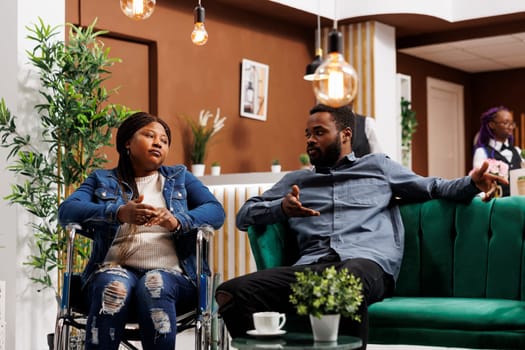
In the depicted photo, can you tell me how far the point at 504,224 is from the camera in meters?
3.81

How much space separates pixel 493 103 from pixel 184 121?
17.1ft

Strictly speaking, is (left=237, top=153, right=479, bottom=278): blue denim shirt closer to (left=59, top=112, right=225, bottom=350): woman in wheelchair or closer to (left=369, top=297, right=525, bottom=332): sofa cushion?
(left=369, top=297, right=525, bottom=332): sofa cushion

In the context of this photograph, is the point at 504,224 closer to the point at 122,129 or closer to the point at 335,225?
the point at 335,225

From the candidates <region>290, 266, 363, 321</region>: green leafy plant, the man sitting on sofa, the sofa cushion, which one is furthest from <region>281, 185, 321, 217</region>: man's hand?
<region>290, 266, 363, 321</region>: green leafy plant

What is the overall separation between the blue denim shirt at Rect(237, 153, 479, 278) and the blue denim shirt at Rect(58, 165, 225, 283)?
1.00 feet

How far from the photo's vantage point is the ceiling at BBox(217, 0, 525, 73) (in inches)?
341

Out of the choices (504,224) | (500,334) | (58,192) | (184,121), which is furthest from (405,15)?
A: (500,334)

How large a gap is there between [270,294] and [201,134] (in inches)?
173

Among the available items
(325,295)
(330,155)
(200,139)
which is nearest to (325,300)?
(325,295)

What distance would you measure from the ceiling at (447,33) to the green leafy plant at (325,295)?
5527mm

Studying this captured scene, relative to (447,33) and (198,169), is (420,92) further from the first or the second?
(198,169)

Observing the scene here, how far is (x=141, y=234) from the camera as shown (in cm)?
363

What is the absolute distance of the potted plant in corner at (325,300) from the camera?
2816 mm

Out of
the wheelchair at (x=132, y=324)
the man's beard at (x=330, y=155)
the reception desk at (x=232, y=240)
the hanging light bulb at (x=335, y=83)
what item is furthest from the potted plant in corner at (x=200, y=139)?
the hanging light bulb at (x=335, y=83)
